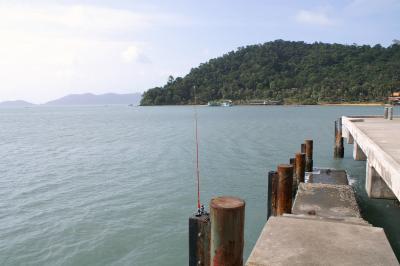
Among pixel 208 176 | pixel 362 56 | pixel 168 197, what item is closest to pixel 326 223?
pixel 168 197

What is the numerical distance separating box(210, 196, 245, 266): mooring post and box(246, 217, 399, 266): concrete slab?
2.94 feet

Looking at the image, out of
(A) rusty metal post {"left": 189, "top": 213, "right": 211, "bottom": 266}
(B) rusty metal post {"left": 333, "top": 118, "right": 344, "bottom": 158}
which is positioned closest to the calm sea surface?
(B) rusty metal post {"left": 333, "top": 118, "right": 344, "bottom": 158}

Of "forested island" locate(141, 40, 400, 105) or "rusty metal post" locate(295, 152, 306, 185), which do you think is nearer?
"rusty metal post" locate(295, 152, 306, 185)

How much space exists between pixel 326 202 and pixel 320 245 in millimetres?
4463

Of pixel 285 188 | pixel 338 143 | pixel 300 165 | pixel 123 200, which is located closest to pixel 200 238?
pixel 285 188

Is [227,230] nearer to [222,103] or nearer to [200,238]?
[200,238]

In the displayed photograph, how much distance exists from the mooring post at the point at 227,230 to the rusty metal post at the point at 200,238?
1.37 m

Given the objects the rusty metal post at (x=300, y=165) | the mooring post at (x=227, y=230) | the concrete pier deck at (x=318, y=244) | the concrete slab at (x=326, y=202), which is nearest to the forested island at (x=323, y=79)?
the rusty metal post at (x=300, y=165)

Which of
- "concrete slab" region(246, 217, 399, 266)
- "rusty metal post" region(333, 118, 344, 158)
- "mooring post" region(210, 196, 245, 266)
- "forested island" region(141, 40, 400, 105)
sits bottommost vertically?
"rusty metal post" region(333, 118, 344, 158)

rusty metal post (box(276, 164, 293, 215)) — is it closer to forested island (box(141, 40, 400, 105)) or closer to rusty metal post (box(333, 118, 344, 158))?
rusty metal post (box(333, 118, 344, 158))

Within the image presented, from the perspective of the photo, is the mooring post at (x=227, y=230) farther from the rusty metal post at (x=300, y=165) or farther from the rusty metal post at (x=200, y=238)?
the rusty metal post at (x=300, y=165)

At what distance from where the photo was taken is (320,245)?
523cm

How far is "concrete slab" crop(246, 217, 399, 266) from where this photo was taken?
4723mm

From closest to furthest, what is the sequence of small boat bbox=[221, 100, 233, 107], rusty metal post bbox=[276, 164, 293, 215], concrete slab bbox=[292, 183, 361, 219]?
rusty metal post bbox=[276, 164, 293, 215], concrete slab bbox=[292, 183, 361, 219], small boat bbox=[221, 100, 233, 107]
